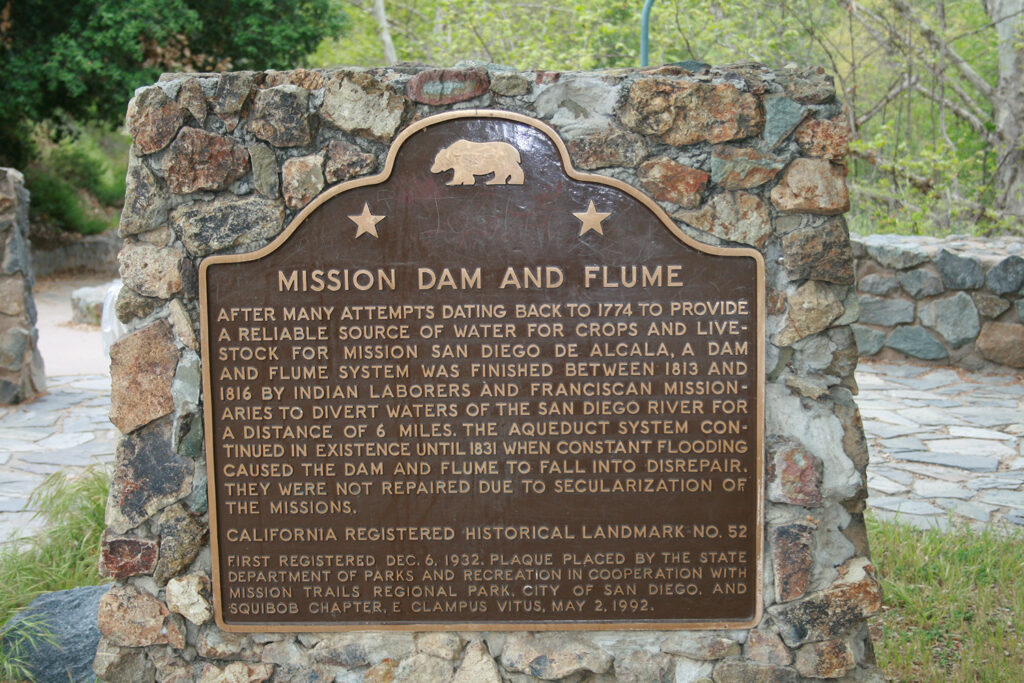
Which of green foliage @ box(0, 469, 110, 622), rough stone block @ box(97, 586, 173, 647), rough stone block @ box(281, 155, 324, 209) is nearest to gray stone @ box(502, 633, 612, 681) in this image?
rough stone block @ box(97, 586, 173, 647)

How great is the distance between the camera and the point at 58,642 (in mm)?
3182

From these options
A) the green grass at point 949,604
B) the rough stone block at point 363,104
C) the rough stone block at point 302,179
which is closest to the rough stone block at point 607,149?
the rough stone block at point 363,104

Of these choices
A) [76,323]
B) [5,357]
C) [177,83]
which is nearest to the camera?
[177,83]

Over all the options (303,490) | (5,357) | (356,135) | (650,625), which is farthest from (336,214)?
(5,357)

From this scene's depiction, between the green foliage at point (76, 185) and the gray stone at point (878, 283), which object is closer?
the gray stone at point (878, 283)

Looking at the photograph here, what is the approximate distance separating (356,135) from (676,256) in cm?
110

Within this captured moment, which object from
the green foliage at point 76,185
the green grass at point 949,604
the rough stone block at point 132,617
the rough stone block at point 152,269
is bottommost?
the green grass at point 949,604

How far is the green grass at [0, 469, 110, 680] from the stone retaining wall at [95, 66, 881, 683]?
2.13ft

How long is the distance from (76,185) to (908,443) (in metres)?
19.0

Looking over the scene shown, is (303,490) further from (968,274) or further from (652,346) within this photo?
(968,274)

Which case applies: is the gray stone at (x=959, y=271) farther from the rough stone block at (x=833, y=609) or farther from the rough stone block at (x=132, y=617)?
the rough stone block at (x=132, y=617)

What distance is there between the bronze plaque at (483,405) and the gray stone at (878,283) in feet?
20.2

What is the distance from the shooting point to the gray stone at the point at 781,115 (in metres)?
2.64

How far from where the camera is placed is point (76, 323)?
12047 mm
